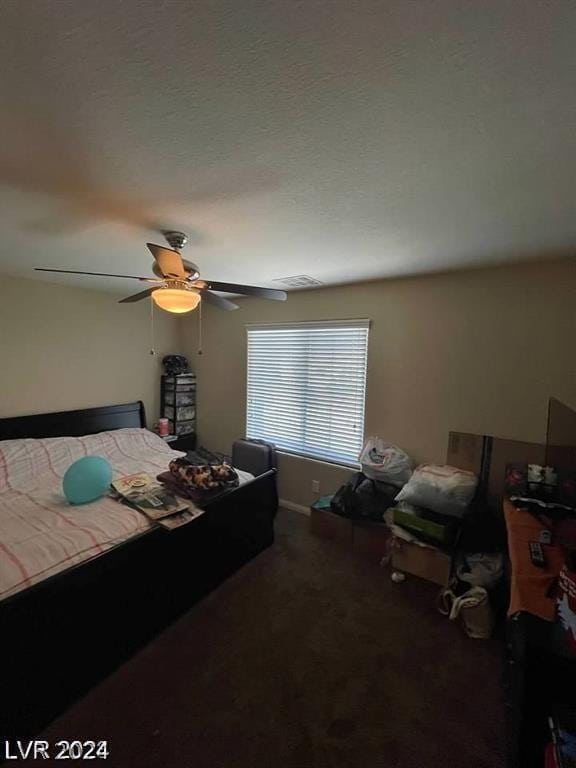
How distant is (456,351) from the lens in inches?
104

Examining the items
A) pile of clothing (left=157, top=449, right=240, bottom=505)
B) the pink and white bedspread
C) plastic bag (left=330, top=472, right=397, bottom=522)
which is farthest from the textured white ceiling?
plastic bag (left=330, top=472, right=397, bottom=522)

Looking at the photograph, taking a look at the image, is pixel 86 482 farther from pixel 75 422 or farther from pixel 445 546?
pixel 445 546

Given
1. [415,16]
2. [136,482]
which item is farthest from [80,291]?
[415,16]

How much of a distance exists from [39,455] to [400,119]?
350 centimetres

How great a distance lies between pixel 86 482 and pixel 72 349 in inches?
76.2

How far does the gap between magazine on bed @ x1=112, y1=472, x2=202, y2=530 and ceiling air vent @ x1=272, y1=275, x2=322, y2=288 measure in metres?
2.02

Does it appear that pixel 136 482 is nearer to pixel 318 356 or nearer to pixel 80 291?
pixel 318 356

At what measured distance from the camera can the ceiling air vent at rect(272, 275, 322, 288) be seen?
2.90 m

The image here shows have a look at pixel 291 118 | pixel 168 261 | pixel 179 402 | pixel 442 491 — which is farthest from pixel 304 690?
pixel 179 402

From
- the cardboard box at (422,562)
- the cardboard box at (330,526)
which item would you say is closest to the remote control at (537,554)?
the cardboard box at (422,562)

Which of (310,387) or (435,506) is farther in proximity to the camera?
(310,387)

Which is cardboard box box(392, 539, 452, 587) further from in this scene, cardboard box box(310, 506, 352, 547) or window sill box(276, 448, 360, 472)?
window sill box(276, 448, 360, 472)

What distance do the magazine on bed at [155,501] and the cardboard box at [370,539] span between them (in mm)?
1403

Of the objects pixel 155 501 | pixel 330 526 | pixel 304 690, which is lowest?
pixel 304 690
